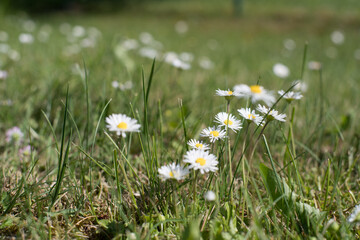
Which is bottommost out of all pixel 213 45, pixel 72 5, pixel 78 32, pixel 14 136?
pixel 14 136

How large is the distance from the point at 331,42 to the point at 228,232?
632 centimetres

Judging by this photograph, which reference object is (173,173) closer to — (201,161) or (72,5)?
(201,161)

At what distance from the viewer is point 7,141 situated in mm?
1257

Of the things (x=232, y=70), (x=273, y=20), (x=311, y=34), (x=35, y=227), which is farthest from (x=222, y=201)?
(x=273, y=20)

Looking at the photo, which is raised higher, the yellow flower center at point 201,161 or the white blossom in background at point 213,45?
the white blossom in background at point 213,45

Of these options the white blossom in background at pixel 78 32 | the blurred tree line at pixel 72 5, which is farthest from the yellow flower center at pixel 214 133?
the blurred tree line at pixel 72 5

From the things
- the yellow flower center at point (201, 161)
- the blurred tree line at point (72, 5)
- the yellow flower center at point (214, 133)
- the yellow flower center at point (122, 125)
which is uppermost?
the blurred tree line at point (72, 5)

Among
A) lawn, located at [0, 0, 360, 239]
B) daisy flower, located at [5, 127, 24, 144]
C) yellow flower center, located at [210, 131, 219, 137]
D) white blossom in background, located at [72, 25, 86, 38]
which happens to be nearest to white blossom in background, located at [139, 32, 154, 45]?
white blossom in background, located at [72, 25, 86, 38]

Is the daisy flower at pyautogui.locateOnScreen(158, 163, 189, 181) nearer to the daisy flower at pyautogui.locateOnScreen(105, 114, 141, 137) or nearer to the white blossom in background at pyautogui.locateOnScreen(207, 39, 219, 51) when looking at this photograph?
the daisy flower at pyautogui.locateOnScreen(105, 114, 141, 137)

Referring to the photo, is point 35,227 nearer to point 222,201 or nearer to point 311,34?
point 222,201

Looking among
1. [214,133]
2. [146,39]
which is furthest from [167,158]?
[146,39]

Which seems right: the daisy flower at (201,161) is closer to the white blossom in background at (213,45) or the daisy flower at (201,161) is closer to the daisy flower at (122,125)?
the daisy flower at (122,125)

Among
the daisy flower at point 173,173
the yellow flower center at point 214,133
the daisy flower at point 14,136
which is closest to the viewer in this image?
the daisy flower at point 173,173

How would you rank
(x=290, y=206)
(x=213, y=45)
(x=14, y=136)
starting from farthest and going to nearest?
(x=213, y=45), (x=14, y=136), (x=290, y=206)
